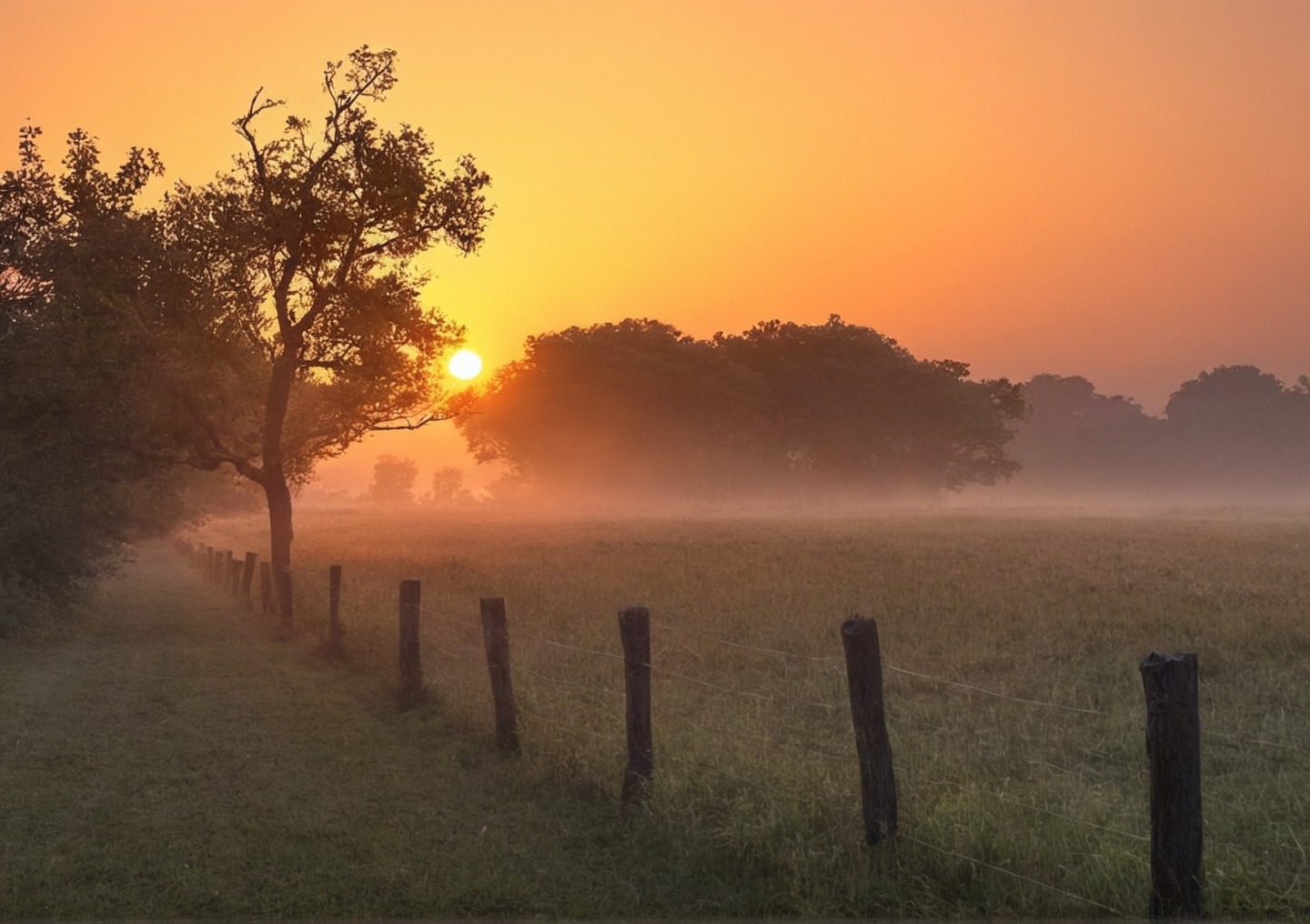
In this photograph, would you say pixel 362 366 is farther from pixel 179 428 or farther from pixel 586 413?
pixel 586 413

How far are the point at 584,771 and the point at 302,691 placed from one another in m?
6.82

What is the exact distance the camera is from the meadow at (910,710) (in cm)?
664

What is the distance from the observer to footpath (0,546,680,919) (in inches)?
277

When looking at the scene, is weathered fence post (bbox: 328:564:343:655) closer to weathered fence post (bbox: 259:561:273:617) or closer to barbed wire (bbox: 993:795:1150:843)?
weathered fence post (bbox: 259:561:273:617)

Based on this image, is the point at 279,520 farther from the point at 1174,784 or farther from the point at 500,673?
the point at 1174,784

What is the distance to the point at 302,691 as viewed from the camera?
582 inches

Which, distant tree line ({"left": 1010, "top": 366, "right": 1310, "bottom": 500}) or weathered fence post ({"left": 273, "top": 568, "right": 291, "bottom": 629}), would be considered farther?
distant tree line ({"left": 1010, "top": 366, "right": 1310, "bottom": 500})

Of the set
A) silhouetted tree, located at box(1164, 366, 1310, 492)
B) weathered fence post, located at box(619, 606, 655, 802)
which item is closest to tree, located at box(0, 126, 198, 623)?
weathered fence post, located at box(619, 606, 655, 802)

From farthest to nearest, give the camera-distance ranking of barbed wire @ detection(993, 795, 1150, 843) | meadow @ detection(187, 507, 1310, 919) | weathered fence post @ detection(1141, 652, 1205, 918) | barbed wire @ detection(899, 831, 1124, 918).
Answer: meadow @ detection(187, 507, 1310, 919)
barbed wire @ detection(993, 795, 1150, 843)
barbed wire @ detection(899, 831, 1124, 918)
weathered fence post @ detection(1141, 652, 1205, 918)

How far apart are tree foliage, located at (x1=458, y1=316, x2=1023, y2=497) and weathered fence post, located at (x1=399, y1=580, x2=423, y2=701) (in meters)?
73.2

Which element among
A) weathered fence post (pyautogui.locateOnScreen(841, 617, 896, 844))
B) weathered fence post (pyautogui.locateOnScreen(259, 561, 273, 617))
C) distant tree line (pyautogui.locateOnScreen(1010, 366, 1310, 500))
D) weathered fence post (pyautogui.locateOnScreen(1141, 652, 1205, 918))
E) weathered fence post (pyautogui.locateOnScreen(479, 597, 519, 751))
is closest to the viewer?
weathered fence post (pyautogui.locateOnScreen(1141, 652, 1205, 918))

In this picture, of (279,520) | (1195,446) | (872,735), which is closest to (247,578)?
(279,520)

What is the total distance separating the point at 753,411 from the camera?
90000mm

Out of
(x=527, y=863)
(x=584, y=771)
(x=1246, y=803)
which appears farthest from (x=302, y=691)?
(x=1246, y=803)
